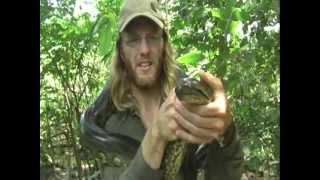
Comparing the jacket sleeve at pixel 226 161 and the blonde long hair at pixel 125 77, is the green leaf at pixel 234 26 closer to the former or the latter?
the blonde long hair at pixel 125 77

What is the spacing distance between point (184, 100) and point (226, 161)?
0.34 metres

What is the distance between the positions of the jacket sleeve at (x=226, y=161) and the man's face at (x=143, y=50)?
1.40 ft

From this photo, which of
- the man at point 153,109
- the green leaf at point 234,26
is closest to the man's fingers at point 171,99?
→ the man at point 153,109

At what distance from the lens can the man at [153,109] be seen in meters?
3.24

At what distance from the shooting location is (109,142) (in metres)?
3.33

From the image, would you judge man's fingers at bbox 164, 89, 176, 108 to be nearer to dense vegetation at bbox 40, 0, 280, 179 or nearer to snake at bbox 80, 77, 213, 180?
snake at bbox 80, 77, 213, 180

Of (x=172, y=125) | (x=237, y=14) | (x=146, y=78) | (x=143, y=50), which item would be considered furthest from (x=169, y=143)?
(x=237, y=14)

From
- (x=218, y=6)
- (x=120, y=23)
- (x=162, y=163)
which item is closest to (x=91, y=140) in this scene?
(x=162, y=163)

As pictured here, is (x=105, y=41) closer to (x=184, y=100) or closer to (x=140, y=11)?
(x=140, y=11)

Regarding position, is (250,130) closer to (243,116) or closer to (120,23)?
(243,116)

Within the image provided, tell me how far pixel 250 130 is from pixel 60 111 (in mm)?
891

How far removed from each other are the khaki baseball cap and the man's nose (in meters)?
0.10

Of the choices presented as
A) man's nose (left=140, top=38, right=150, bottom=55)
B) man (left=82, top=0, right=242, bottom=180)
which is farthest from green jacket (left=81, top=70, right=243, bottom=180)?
man's nose (left=140, top=38, right=150, bottom=55)
